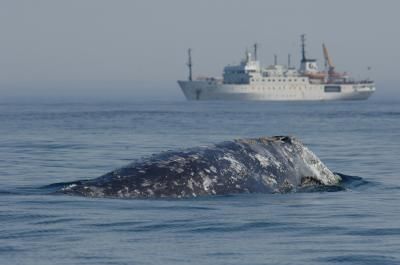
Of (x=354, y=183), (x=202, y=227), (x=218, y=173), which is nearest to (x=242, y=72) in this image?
(x=354, y=183)

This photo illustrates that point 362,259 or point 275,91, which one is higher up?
point 362,259

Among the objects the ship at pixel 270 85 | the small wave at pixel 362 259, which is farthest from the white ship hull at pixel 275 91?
the small wave at pixel 362 259

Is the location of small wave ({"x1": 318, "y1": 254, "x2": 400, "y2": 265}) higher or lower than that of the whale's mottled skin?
lower

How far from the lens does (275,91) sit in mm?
177500

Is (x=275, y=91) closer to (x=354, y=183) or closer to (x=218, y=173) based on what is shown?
(x=354, y=183)

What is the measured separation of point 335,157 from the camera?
32594 millimetres

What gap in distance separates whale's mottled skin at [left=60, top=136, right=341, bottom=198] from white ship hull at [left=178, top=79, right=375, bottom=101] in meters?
154

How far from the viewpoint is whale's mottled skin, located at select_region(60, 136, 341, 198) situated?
1670 centimetres

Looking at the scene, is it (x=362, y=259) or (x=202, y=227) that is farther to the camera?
(x=202, y=227)

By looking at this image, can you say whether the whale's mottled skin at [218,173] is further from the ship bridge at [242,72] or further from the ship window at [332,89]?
the ship window at [332,89]

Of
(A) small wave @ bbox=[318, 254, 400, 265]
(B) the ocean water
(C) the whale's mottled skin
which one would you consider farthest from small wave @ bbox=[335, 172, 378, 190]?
(A) small wave @ bbox=[318, 254, 400, 265]

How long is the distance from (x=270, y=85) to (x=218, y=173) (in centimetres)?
16071

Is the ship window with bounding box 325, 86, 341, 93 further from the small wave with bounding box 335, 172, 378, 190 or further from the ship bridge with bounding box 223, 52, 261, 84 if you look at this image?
the small wave with bounding box 335, 172, 378, 190

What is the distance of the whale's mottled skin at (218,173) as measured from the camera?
16703 mm
